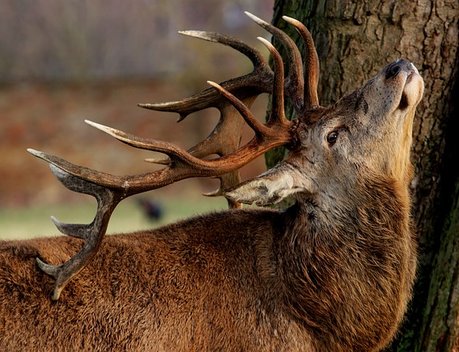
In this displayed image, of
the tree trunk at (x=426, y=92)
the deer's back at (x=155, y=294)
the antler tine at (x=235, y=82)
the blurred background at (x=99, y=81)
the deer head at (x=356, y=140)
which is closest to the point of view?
the deer's back at (x=155, y=294)

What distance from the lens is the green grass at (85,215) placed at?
52.0ft

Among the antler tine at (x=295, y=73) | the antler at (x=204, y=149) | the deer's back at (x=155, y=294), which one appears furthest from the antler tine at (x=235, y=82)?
the deer's back at (x=155, y=294)

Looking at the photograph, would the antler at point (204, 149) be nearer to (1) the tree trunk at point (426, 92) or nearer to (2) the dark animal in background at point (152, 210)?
(1) the tree trunk at point (426, 92)

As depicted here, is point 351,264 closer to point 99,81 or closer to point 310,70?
point 310,70

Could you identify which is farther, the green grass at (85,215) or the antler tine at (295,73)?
the green grass at (85,215)

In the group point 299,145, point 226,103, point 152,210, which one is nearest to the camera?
point 299,145

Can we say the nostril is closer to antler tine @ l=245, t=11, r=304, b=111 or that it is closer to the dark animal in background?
antler tine @ l=245, t=11, r=304, b=111

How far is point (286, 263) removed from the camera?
505 centimetres

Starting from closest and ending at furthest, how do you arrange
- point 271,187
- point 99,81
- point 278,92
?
point 271,187 → point 278,92 → point 99,81

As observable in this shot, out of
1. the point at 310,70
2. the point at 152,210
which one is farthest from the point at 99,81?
the point at 310,70

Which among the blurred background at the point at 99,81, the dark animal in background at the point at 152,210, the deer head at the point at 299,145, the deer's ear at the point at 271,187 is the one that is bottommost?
the blurred background at the point at 99,81

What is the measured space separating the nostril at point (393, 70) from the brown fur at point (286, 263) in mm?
25

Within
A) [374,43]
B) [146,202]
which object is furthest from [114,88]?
[374,43]

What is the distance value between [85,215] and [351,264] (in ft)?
45.6
